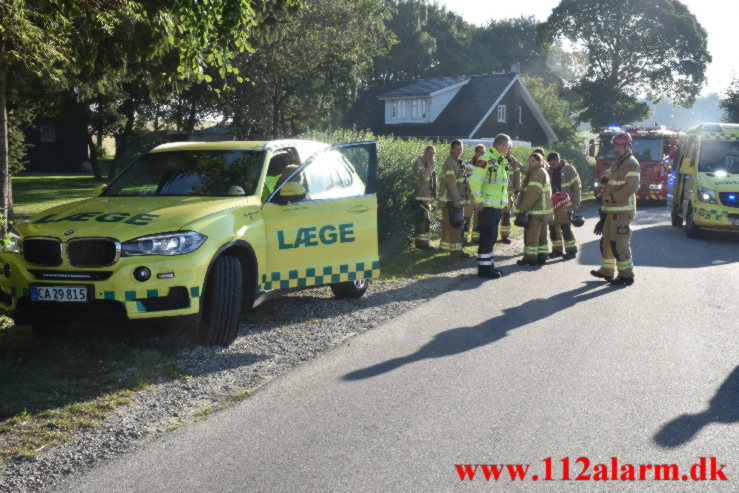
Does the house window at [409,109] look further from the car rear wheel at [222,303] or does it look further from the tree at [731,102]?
the car rear wheel at [222,303]

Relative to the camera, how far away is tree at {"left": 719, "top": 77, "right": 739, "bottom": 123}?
140ft

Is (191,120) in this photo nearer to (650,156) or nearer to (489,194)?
(650,156)

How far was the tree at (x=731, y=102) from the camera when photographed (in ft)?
140

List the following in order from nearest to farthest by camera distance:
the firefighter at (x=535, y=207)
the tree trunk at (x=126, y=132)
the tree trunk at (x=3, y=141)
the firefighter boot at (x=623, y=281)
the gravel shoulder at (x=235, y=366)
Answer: the gravel shoulder at (x=235, y=366), the firefighter boot at (x=623, y=281), the firefighter at (x=535, y=207), the tree trunk at (x=3, y=141), the tree trunk at (x=126, y=132)

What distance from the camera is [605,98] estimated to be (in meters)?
58.5

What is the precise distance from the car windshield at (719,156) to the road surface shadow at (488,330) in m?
8.52

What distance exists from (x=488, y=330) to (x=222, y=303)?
2758 millimetres

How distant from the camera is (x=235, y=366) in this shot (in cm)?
613

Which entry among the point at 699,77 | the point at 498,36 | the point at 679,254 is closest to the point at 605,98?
the point at 699,77

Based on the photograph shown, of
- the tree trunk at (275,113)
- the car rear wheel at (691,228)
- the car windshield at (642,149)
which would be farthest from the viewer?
the tree trunk at (275,113)

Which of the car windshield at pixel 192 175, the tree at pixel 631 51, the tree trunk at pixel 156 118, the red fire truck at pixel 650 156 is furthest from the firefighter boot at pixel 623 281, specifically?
the tree at pixel 631 51

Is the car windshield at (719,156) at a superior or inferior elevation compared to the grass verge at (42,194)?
superior

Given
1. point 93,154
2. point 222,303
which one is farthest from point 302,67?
point 222,303

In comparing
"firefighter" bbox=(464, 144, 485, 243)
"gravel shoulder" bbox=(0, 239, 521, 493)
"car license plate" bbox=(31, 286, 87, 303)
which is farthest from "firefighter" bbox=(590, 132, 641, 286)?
"car license plate" bbox=(31, 286, 87, 303)
